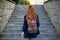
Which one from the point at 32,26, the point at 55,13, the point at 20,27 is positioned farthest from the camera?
the point at 20,27

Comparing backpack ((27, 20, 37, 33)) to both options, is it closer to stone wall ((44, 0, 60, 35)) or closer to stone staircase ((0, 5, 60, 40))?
stone staircase ((0, 5, 60, 40))

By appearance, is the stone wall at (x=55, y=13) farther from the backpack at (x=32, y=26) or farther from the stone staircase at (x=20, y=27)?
the backpack at (x=32, y=26)

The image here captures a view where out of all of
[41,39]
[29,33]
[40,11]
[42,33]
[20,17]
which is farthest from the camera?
[40,11]

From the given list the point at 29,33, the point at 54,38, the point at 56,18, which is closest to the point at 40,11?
the point at 56,18

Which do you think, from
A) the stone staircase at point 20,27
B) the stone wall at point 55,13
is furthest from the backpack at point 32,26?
the stone wall at point 55,13

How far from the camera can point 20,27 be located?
9.07m

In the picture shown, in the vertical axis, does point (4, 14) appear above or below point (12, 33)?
above

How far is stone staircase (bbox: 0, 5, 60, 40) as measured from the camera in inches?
320

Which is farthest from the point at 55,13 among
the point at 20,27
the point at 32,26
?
the point at 32,26

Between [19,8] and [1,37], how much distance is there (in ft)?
12.9

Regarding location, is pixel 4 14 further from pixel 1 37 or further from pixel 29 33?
Answer: pixel 29 33

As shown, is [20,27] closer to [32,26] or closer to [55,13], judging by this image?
[55,13]

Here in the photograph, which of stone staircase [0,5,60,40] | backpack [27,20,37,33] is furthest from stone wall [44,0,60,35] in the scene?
backpack [27,20,37,33]

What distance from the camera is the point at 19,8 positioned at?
1166 centimetres
